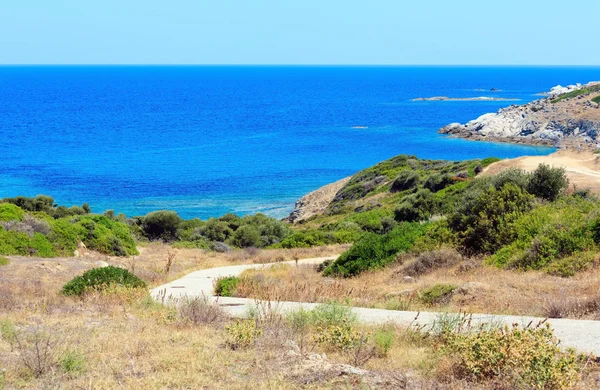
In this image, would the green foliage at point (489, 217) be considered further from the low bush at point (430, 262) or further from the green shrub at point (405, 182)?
the green shrub at point (405, 182)

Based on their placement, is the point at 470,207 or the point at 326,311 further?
the point at 470,207

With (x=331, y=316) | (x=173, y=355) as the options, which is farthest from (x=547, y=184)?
(x=173, y=355)

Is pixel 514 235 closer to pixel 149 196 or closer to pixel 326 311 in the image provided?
pixel 326 311

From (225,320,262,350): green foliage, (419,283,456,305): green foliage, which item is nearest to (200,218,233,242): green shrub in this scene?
(419,283,456,305): green foliage

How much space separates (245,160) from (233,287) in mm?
62236

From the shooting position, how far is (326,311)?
8.88 m

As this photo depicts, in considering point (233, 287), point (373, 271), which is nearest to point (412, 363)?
point (233, 287)

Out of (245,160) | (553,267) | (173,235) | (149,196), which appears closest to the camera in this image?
(553,267)

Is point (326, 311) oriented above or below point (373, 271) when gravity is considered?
above

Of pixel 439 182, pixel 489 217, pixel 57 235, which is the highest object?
pixel 489 217

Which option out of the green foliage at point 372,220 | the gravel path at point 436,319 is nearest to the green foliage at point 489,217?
the gravel path at point 436,319

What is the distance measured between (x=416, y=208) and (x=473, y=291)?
18761 mm

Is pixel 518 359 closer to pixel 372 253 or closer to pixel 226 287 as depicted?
pixel 226 287

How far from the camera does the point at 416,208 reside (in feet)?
98.4
